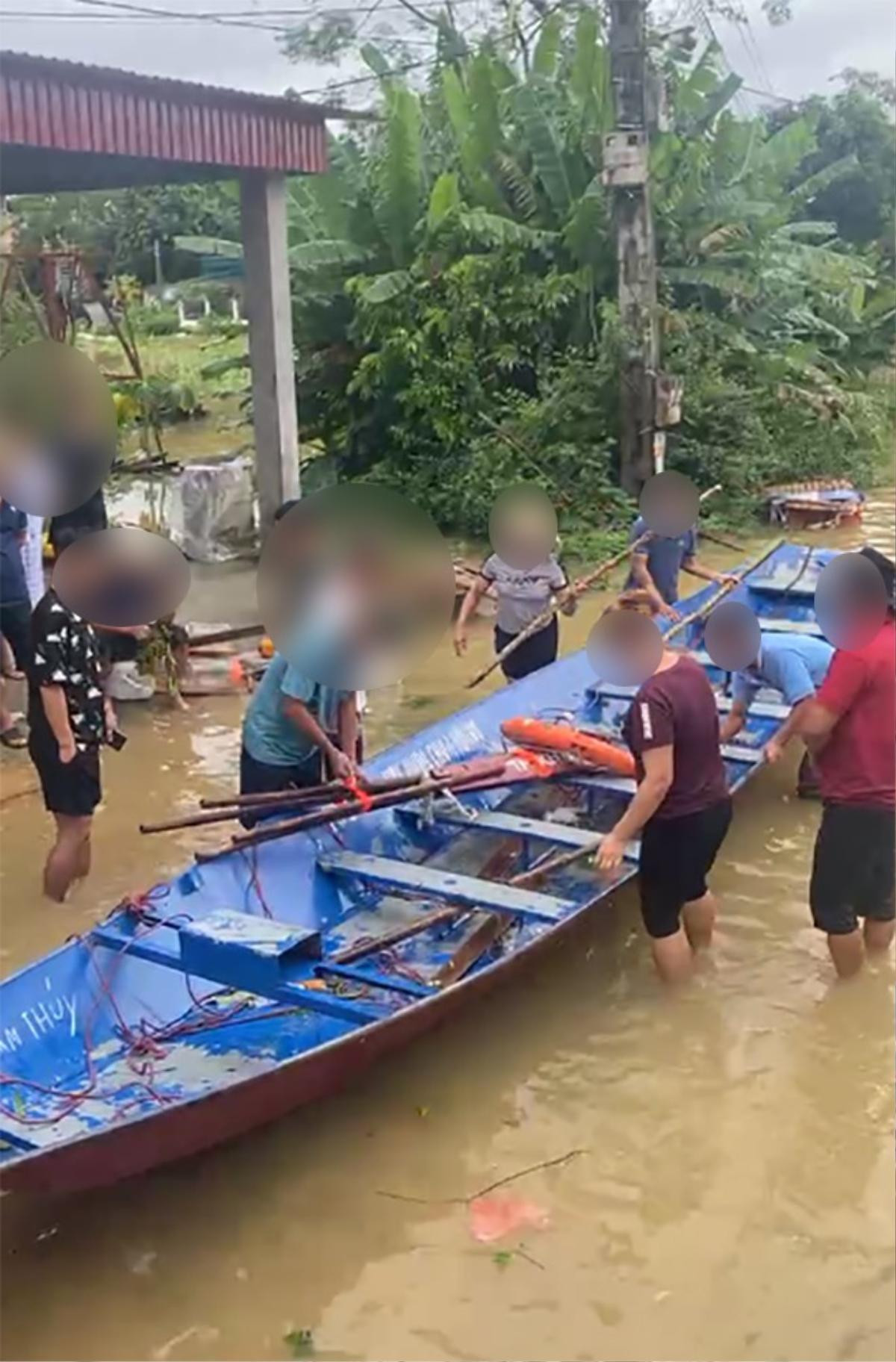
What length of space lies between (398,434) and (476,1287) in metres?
9.63

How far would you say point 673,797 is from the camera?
4492mm

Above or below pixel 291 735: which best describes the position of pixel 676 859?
below

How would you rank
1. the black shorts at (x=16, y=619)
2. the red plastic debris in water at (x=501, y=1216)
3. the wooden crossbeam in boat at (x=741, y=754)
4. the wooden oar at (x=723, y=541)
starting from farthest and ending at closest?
the wooden oar at (x=723, y=541), the black shorts at (x=16, y=619), the wooden crossbeam in boat at (x=741, y=754), the red plastic debris in water at (x=501, y=1216)

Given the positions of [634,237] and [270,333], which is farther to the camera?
[634,237]

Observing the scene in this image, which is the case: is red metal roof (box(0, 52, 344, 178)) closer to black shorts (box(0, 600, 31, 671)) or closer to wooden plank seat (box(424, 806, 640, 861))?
black shorts (box(0, 600, 31, 671))

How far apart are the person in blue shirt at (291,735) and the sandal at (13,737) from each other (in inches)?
102

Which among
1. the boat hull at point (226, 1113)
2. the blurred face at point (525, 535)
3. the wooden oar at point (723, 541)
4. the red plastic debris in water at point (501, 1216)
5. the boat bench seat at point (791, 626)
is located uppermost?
the blurred face at point (525, 535)

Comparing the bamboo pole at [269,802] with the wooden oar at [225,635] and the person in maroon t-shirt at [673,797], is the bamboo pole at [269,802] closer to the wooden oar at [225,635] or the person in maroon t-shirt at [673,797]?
the person in maroon t-shirt at [673,797]

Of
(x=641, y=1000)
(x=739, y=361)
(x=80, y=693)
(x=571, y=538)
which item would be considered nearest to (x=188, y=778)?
(x=80, y=693)

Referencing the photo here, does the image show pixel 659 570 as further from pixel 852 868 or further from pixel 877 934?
pixel 852 868

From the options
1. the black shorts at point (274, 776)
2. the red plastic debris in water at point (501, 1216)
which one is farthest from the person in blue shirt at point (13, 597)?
the red plastic debris in water at point (501, 1216)

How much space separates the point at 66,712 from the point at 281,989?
152cm

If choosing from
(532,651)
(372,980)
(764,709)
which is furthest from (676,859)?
(532,651)

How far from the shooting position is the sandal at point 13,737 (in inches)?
285
